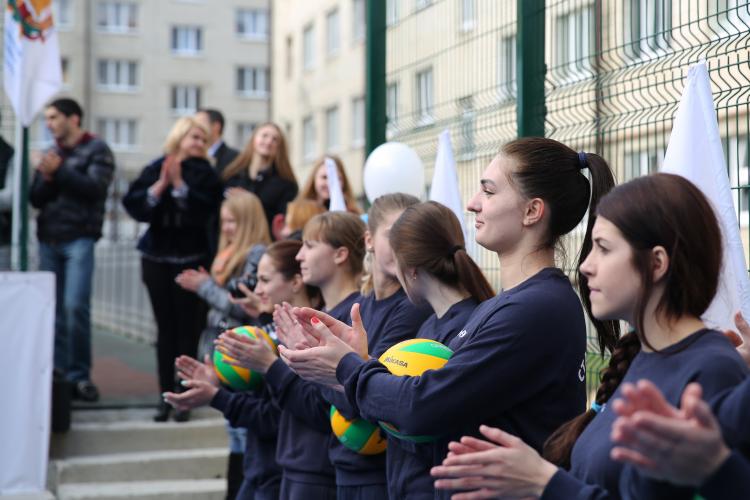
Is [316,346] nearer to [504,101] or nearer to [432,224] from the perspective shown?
[432,224]

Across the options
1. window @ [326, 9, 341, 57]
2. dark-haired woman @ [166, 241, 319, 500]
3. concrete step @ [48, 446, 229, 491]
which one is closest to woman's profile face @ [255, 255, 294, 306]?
dark-haired woman @ [166, 241, 319, 500]

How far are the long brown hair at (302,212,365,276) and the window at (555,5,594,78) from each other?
127 centimetres

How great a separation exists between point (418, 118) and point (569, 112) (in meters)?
1.97

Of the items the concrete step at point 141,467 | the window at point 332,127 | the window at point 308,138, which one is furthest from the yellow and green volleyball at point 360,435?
the window at point 308,138

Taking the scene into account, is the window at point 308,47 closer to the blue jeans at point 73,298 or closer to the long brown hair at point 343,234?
the blue jeans at point 73,298

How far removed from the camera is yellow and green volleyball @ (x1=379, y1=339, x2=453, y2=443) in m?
3.33

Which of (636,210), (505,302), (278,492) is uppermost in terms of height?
(636,210)

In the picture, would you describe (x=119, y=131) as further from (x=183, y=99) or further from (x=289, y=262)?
(x=289, y=262)

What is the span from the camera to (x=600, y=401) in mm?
2803

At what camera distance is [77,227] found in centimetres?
807

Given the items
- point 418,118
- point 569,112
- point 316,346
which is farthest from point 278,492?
point 418,118

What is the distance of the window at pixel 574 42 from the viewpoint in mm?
5148

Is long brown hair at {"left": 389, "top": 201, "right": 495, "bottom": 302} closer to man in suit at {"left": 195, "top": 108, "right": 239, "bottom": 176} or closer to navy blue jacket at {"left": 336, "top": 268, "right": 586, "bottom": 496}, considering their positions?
navy blue jacket at {"left": 336, "top": 268, "right": 586, "bottom": 496}

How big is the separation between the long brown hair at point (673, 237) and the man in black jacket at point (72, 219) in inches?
241
